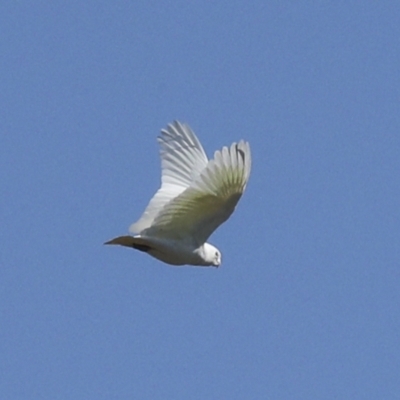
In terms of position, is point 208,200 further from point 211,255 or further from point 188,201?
point 211,255

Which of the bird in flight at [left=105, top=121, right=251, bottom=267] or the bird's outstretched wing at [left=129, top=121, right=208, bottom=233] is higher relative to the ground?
the bird's outstretched wing at [left=129, top=121, right=208, bottom=233]

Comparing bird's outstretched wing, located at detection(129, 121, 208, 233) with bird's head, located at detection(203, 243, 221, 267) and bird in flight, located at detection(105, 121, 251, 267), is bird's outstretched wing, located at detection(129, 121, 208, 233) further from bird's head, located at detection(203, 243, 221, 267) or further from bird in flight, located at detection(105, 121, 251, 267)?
bird's head, located at detection(203, 243, 221, 267)

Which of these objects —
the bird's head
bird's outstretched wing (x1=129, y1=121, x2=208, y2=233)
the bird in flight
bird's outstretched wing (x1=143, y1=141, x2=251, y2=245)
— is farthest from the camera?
bird's outstretched wing (x1=129, y1=121, x2=208, y2=233)

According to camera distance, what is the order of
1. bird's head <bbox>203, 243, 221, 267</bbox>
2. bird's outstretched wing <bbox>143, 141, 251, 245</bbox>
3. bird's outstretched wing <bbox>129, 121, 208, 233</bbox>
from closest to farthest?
bird's outstretched wing <bbox>143, 141, 251, 245</bbox> < bird's head <bbox>203, 243, 221, 267</bbox> < bird's outstretched wing <bbox>129, 121, 208, 233</bbox>

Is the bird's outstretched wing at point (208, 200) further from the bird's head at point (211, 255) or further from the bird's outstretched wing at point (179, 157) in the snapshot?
the bird's outstretched wing at point (179, 157)

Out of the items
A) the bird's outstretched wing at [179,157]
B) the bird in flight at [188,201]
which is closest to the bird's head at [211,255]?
the bird in flight at [188,201]

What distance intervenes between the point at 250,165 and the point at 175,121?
2501 millimetres

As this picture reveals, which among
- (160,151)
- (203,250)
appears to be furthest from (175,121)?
(203,250)

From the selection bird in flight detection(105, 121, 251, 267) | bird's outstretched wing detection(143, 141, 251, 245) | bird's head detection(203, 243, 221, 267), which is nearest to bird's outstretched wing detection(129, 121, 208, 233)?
bird in flight detection(105, 121, 251, 267)

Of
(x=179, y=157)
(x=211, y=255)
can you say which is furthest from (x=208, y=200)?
(x=179, y=157)

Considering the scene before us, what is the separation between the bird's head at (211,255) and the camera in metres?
14.7

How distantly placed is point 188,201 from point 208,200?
209 mm

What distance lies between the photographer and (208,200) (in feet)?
44.8

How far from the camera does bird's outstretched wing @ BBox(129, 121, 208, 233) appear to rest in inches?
613
